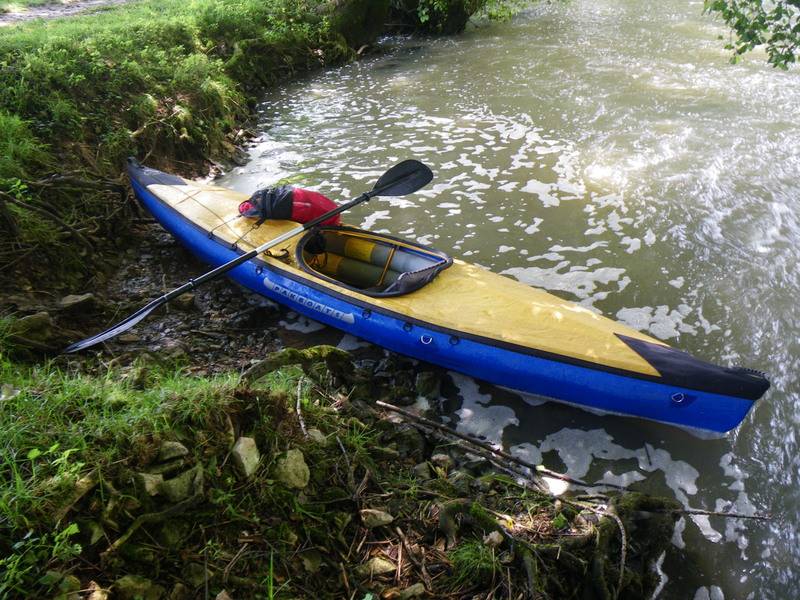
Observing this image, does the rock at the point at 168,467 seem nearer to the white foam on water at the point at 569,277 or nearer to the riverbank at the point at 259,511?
the riverbank at the point at 259,511

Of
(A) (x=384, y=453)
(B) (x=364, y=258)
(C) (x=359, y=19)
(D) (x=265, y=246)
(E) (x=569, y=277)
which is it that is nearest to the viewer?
(A) (x=384, y=453)

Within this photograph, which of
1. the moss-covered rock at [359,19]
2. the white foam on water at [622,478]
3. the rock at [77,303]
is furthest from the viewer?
the moss-covered rock at [359,19]

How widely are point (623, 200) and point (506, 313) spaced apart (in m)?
3.17

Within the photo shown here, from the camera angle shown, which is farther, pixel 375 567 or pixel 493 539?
pixel 493 539

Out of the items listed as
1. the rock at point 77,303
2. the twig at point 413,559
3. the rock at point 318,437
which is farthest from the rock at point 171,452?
the rock at point 77,303

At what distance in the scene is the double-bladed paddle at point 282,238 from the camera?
406cm

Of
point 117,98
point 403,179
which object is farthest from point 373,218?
point 117,98

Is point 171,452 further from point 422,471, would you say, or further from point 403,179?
point 403,179

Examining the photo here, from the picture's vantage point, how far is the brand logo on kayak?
4.64 m

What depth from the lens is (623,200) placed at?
6430 mm

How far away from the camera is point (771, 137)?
7535 millimetres

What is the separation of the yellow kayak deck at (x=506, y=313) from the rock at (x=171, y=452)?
2315mm

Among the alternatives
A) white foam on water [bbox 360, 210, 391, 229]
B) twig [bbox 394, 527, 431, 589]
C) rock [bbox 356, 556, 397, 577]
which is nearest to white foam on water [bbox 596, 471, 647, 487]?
twig [bbox 394, 527, 431, 589]

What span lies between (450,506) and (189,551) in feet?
4.16
